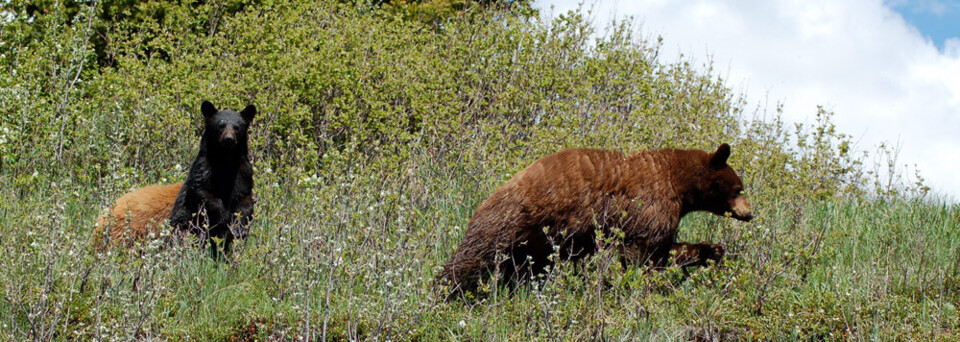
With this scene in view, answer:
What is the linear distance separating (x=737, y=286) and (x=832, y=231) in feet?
5.07

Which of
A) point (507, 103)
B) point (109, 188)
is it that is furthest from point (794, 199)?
point (109, 188)

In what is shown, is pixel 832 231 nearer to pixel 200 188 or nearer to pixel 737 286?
pixel 737 286

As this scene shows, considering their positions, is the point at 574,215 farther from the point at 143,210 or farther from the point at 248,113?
the point at 143,210

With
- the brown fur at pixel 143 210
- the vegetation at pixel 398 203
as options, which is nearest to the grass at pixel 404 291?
the vegetation at pixel 398 203

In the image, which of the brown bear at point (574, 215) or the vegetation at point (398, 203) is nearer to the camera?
the vegetation at point (398, 203)

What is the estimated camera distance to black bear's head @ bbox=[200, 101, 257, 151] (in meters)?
6.64

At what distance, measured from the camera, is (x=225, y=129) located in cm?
671

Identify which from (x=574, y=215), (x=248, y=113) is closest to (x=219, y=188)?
(x=248, y=113)

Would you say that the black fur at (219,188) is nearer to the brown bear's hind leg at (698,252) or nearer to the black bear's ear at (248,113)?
the black bear's ear at (248,113)

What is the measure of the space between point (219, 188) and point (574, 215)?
9.01 ft

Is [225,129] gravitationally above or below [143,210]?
above

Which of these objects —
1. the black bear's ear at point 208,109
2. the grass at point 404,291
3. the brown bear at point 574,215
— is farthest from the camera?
the black bear's ear at point 208,109

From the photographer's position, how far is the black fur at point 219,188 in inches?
256

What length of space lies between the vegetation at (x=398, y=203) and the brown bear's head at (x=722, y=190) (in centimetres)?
14
